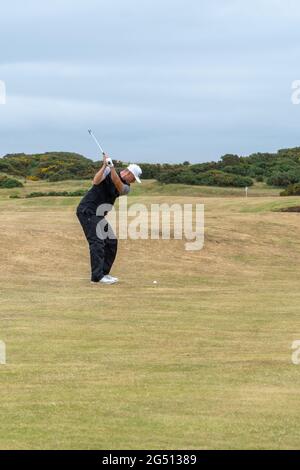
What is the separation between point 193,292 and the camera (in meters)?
18.8

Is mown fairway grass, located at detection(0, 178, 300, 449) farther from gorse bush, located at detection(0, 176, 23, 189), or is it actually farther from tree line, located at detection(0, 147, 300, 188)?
gorse bush, located at detection(0, 176, 23, 189)

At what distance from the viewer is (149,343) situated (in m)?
13.0

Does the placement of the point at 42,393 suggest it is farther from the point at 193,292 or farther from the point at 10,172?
the point at 10,172

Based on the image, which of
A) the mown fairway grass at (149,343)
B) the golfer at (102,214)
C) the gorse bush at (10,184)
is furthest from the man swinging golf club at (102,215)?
the gorse bush at (10,184)

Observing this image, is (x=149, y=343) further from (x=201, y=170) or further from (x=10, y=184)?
(x=201, y=170)

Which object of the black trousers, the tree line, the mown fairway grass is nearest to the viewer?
the mown fairway grass

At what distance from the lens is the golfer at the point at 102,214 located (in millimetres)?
19484

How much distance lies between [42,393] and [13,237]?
13087mm

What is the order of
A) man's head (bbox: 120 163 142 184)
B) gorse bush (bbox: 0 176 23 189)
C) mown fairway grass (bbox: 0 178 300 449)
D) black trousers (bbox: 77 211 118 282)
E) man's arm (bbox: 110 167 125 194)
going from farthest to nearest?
1. gorse bush (bbox: 0 176 23 189)
2. black trousers (bbox: 77 211 118 282)
3. man's head (bbox: 120 163 142 184)
4. man's arm (bbox: 110 167 125 194)
5. mown fairway grass (bbox: 0 178 300 449)

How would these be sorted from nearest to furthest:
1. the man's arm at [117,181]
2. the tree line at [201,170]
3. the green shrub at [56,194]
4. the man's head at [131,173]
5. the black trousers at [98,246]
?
the man's arm at [117,181] < the man's head at [131,173] < the black trousers at [98,246] < the green shrub at [56,194] < the tree line at [201,170]

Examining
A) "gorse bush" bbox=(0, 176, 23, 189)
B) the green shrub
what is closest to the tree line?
"gorse bush" bbox=(0, 176, 23, 189)

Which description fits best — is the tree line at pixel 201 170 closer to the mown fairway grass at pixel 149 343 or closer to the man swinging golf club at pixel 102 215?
the mown fairway grass at pixel 149 343

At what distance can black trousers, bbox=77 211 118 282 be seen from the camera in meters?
19.7
